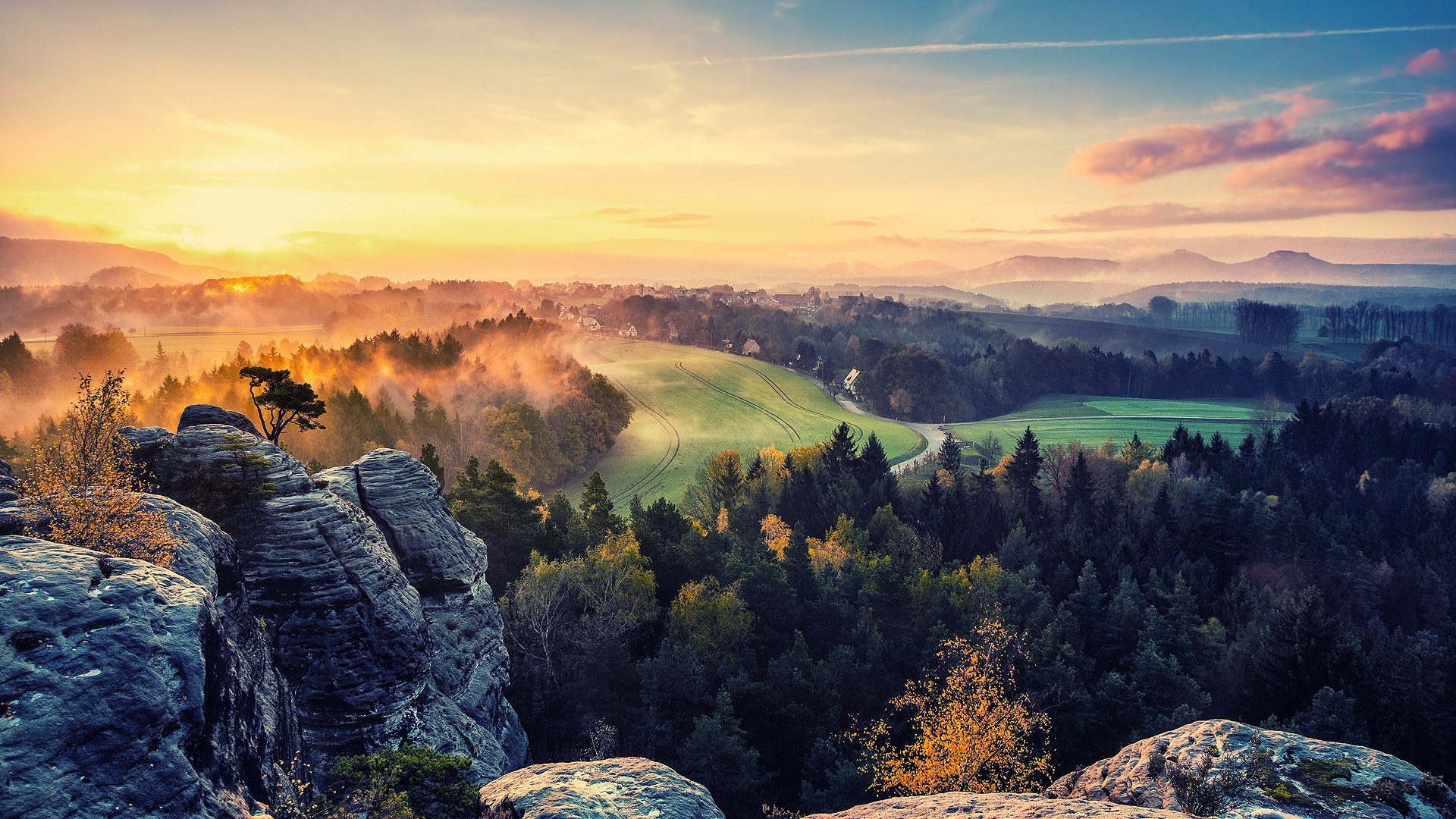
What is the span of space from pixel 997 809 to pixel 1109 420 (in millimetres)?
144812

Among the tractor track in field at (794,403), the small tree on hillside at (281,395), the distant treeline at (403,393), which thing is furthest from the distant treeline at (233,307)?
the small tree on hillside at (281,395)

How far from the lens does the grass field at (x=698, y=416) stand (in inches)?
4040

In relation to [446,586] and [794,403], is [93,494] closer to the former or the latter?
[446,586]

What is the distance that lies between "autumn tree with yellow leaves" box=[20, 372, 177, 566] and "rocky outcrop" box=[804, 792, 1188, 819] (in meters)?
16.2

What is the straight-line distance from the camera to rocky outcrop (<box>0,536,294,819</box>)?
31.8 feet

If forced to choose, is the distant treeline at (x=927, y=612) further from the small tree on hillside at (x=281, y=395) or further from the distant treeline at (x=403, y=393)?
the distant treeline at (x=403, y=393)

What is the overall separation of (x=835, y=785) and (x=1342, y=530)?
2897 inches

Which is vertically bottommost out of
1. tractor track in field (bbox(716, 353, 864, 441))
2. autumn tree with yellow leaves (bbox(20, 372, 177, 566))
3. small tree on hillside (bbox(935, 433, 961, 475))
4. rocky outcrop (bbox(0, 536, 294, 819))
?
small tree on hillside (bbox(935, 433, 961, 475))

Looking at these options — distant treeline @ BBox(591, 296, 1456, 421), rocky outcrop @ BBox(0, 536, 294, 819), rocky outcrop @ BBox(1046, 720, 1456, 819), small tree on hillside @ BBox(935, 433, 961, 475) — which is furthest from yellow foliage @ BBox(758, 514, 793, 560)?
distant treeline @ BBox(591, 296, 1456, 421)

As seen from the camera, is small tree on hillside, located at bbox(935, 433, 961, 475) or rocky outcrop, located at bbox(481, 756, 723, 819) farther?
small tree on hillside, located at bbox(935, 433, 961, 475)

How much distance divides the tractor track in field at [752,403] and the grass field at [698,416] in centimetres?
17

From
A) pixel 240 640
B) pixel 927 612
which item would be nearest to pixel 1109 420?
pixel 927 612

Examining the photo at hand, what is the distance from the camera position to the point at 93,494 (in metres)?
14.5

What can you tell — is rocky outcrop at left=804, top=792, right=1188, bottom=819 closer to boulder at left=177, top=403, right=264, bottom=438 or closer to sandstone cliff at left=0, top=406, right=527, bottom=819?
sandstone cliff at left=0, top=406, right=527, bottom=819
